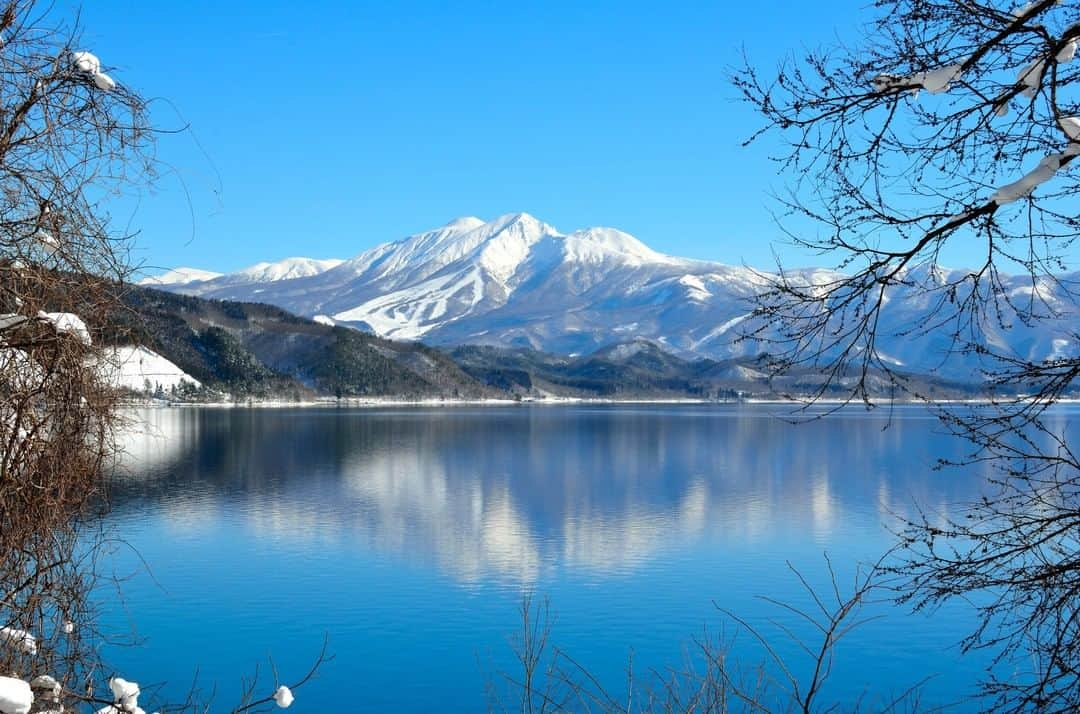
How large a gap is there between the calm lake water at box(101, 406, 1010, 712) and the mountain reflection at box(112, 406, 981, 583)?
0.48 ft

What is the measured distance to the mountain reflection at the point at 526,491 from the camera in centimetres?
2456

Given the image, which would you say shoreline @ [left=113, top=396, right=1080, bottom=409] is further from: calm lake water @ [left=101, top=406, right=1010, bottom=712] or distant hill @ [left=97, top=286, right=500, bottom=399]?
calm lake water @ [left=101, top=406, right=1010, bottom=712]

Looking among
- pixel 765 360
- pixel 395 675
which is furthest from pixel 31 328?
pixel 395 675

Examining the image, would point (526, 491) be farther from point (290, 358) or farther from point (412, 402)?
point (290, 358)

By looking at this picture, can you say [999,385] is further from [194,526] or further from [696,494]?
[696,494]

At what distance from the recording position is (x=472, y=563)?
22.1 meters

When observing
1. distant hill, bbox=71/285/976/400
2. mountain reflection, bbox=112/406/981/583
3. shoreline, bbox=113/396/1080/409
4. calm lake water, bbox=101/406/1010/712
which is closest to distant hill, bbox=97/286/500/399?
distant hill, bbox=71/285/976/400

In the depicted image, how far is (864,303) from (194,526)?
25369 mm

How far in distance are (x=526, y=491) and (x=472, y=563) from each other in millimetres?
12892

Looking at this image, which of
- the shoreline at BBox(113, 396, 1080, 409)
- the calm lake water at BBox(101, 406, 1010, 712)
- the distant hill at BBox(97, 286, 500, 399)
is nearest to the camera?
the calm lake water at BBox(101, 406, 1010, 712)

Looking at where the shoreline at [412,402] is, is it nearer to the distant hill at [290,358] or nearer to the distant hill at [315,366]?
the distant hill at [315,366]

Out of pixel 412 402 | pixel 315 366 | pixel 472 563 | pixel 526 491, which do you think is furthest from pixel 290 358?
pixel 472 563

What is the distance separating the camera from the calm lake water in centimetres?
1455

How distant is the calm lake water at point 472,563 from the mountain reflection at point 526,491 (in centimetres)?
15
